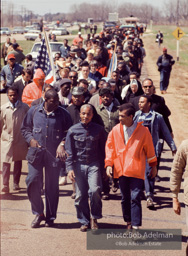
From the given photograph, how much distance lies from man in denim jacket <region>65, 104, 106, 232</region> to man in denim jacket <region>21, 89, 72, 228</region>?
0.78 feet

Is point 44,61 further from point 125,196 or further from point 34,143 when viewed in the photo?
point 125,196

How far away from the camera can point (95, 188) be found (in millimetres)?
7609

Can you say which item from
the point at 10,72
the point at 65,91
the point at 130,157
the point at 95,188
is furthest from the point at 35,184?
the point at 10,72

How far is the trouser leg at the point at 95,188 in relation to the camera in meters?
7.62

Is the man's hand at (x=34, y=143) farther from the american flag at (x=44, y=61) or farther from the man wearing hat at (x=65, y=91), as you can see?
the american flag at (x=44, y=61)

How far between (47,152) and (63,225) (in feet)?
3.61

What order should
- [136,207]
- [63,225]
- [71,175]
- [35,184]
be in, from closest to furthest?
[136,207] → [71,175] → [35,184] → [63,225]

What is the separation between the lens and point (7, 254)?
6980 mm

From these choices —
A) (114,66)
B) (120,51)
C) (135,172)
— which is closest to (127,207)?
(135,172)

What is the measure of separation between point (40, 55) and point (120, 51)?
25.6ft

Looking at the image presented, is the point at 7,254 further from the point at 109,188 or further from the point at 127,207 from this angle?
the point at 109,188

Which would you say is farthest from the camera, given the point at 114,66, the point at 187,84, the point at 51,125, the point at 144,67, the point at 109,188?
the point at 144,67

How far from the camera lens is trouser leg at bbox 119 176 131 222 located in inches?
295

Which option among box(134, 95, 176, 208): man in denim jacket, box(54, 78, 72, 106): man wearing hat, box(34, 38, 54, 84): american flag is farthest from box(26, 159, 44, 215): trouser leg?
box(34, 38, 54, 84): american flag
